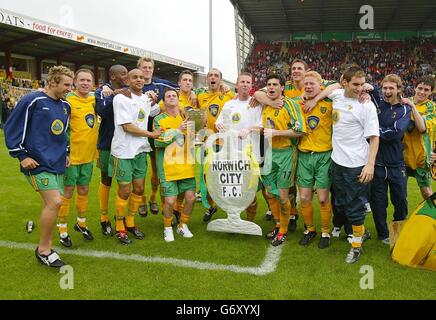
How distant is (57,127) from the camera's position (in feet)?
12.1

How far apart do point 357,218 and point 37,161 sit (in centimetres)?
311

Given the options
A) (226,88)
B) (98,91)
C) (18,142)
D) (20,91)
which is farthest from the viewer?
(20,91)

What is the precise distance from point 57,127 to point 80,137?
0.56 m

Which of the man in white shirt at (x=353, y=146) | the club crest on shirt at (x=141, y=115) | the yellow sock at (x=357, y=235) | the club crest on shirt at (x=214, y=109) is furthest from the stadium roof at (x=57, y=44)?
the yellow sock at (x=357, y=235)

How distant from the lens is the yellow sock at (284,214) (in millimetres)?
4287

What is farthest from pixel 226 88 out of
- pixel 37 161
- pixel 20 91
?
pixel 20 91

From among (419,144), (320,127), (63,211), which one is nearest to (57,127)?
(63,211)

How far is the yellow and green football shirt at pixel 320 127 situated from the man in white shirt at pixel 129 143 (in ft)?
5.44

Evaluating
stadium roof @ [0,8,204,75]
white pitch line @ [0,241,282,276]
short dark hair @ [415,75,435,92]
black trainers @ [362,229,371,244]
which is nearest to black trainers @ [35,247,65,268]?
white pitch line @ [0,241,282,276]

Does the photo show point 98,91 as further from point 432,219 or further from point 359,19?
point 359,19

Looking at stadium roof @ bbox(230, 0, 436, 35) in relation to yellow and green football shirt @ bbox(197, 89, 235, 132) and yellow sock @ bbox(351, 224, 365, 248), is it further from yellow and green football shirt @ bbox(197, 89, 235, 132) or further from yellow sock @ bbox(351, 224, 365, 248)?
yellow sock @ bbox(351, 224, 365, 248)

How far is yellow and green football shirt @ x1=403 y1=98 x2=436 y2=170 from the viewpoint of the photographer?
448cm

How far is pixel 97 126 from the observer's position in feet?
14.5

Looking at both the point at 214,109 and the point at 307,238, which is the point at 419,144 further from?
the point at 214,109
